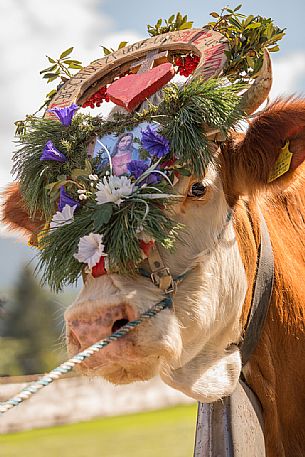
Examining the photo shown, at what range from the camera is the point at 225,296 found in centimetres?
371

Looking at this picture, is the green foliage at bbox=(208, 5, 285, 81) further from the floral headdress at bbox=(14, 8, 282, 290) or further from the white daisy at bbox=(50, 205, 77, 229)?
the white daisy at bbox=(50, 205, 77, 229)

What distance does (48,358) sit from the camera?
718 inches

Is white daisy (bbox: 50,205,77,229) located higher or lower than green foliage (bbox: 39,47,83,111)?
lower

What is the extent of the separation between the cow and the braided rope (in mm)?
33

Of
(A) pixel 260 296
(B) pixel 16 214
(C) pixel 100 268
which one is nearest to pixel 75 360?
(C) pixel 100 268

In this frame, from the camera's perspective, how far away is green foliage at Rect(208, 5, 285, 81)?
3.72 m

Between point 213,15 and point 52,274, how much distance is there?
5.04 feet

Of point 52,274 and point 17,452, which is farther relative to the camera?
point 17,452

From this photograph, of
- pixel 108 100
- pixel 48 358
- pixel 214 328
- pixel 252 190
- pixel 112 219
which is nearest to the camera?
pixel 112 219

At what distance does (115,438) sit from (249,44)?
860 centimetres

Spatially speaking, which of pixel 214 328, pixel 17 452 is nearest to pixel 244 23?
pixel 214 328

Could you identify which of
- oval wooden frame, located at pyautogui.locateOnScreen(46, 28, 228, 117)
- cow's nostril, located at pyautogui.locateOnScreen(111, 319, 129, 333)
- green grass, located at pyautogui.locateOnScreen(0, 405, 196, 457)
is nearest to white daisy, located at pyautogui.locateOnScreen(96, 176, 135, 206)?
cow's nostril, located at pyautogui.locateOnScreen(111, 319, 129, 333)

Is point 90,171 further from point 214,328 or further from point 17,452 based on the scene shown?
point 17,452

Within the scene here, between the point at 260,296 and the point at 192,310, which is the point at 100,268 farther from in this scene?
the point at 260,296
